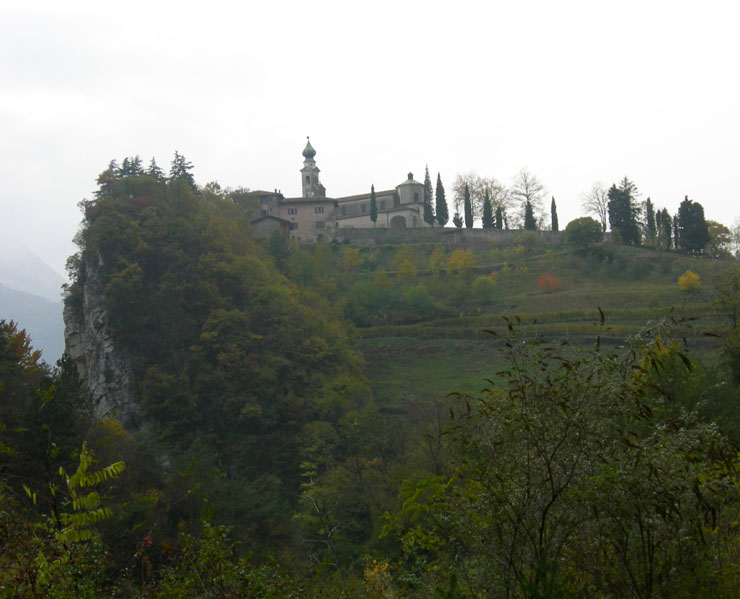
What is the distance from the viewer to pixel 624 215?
232ft

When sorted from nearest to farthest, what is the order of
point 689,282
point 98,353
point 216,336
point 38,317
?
1. point 216,336
2. point 98,353
3. point 689,282
4. point 38,317

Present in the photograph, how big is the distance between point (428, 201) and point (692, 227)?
28.6 meters

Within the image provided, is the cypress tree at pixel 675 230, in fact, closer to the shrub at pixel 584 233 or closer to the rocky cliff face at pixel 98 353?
the shrub at pixel 584 233

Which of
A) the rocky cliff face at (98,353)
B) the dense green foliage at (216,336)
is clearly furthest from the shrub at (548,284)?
the rocky cliff face at (98,353)

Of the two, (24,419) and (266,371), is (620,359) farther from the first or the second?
(266,371)

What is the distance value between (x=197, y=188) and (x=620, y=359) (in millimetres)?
65238

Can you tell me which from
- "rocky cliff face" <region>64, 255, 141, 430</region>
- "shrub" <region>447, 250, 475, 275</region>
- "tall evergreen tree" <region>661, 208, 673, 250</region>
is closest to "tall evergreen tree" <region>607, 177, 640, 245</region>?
"tall evergreen tree" <region>661, 208, 673, 250</region>

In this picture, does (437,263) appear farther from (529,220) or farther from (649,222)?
(649,222)

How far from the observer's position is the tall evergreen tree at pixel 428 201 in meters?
81.4

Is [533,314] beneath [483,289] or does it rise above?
beneath

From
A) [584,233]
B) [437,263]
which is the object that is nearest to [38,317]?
[437,263]

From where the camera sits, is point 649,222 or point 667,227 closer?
point 667,227

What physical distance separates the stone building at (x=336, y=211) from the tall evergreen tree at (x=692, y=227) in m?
26.5

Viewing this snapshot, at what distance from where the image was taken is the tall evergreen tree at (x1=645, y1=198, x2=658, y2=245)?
75.3 m
